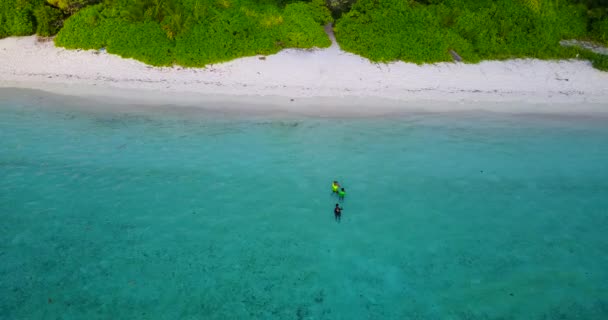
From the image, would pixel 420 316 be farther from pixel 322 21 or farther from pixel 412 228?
pixel 322 21

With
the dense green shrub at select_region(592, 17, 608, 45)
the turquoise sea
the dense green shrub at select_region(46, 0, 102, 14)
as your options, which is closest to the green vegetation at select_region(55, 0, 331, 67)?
the dense green shrub at select_region(46, 0, 102, 14)

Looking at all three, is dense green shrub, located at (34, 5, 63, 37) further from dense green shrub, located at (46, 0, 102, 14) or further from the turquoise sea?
the turquoise sea

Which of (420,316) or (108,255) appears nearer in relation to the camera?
(420,316)

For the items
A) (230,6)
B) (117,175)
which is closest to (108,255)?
(117,175)

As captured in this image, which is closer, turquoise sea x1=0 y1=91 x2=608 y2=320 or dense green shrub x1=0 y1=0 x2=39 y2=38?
turquoise sea x1=0 y1=91 x2=608 y2=320

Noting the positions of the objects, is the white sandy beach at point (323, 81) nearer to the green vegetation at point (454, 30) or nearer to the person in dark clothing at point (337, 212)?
the green vegetation at point (454, 30)

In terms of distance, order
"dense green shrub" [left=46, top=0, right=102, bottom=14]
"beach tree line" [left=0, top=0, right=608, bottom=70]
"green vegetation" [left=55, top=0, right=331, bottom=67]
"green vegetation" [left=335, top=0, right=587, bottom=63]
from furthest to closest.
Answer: "dense green shrub" [left=46, top=0, right=102, bottom=14] < "green vegetation" [left=335, top=0, right=587, bottom=63] < "beach tree line" [left=0, top=0, right=608, bottom=70] < "green vegetation" [left=55, top=0, right=331, bottom=67]

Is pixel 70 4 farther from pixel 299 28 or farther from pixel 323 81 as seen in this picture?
pixel 323 81
